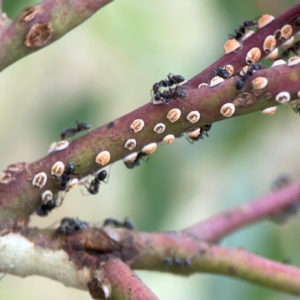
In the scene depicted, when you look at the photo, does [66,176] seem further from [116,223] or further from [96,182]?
[116,223]

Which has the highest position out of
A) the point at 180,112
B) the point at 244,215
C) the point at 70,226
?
the point at 180,112

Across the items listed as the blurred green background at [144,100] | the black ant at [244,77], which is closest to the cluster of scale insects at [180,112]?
the black ant at [244,77]

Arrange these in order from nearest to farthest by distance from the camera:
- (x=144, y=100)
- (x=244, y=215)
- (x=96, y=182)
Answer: (x=96, y=182) < (x=244, y=215) < (x=144, y=100)

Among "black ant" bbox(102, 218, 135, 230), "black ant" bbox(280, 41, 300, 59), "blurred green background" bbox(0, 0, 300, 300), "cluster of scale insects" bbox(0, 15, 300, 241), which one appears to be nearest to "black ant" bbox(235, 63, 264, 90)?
"cluster of scale insects" bbox(0, 15, 300, 241)

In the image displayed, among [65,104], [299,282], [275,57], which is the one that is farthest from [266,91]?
[65,104]

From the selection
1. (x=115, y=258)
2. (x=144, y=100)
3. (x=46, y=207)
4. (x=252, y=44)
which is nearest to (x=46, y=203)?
(x=46, y=207)

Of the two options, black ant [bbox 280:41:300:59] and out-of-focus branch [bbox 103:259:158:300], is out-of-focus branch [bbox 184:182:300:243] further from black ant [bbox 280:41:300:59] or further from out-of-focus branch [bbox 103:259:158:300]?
black ant [bbox 280:41:300:59]
